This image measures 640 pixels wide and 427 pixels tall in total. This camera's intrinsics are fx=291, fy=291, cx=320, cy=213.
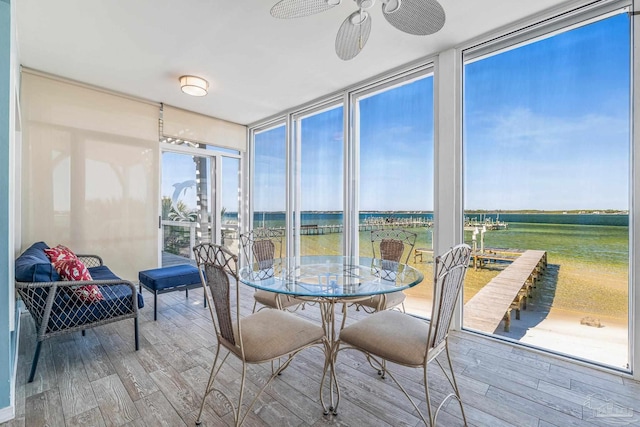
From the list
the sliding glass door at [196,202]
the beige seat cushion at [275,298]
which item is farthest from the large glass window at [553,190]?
the sliding glass door at [196,202]

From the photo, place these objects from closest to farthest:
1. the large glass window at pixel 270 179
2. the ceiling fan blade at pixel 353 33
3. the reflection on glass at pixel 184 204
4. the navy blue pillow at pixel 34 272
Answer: the ceiling fan blade at pixel 353 33, the navy blue pillow at pixel 34 272, the reflection on glass at pixel 184 204, the large glass window at pixel 270 179

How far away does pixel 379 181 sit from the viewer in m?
3.48

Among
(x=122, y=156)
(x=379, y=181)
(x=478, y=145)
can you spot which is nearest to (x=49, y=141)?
(x=122, y=156)

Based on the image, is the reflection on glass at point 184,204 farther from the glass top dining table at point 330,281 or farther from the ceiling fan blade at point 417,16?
the ceiling fan blade at point 417,16

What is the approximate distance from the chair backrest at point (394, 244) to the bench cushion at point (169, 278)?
2.04 m

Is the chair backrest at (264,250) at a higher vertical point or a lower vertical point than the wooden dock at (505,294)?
higher

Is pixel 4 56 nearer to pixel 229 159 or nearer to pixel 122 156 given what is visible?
pixel 122 156

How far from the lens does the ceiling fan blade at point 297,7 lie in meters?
1.68

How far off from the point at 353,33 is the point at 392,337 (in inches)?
76.5

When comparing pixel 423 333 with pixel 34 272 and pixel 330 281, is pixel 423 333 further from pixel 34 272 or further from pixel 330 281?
pixel 34 272

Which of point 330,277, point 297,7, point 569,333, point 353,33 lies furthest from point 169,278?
point 569,333

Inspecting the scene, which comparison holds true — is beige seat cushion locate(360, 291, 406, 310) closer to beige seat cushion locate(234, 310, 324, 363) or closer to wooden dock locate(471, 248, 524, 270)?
beige seat cushion locate(234, 310, 324, 363)

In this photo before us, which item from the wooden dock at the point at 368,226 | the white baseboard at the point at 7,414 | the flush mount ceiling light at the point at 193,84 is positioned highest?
the flush mount ceiling light at the point at 193,84

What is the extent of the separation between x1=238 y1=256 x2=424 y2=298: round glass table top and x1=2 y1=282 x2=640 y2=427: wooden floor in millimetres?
686
